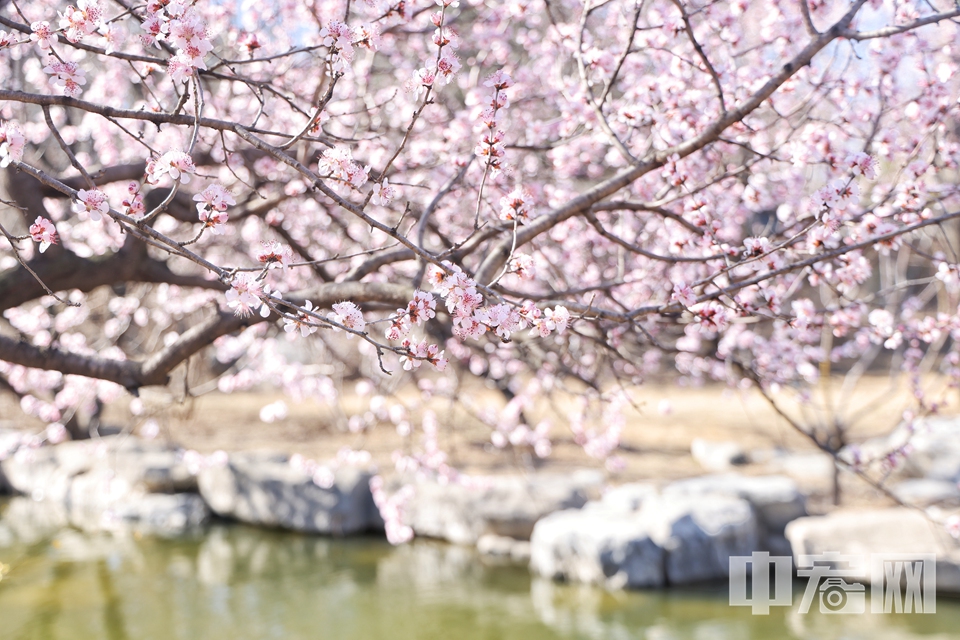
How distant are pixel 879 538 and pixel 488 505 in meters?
2.98

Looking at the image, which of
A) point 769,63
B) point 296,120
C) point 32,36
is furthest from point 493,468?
point 32,36

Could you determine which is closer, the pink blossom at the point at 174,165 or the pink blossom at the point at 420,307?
the pink blossom at the point at 174,165

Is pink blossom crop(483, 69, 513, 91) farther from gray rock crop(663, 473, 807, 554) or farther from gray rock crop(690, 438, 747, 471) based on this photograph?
gray rock crop(690, 438, 747, 471)

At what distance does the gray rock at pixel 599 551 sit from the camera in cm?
548

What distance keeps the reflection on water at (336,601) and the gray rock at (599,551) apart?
0.12 meters

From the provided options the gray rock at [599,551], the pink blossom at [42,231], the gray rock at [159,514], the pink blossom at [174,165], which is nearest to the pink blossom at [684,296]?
the pink blossom at [174,165]

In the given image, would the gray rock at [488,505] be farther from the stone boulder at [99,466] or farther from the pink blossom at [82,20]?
the pink blossom at [82,20]

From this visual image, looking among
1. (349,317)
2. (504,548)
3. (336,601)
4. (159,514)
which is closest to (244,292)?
(349,317)

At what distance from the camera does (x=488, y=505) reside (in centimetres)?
643

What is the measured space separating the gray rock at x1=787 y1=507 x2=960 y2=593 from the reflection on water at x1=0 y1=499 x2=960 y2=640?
29 centimetres

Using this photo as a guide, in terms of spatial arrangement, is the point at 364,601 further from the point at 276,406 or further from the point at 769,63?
the point at 769,63

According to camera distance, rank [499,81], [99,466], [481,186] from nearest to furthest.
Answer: [481,186]
[499,81]
[99,466]

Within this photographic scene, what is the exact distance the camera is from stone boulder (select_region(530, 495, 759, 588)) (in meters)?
5.49

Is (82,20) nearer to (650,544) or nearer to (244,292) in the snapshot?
(244,292)
